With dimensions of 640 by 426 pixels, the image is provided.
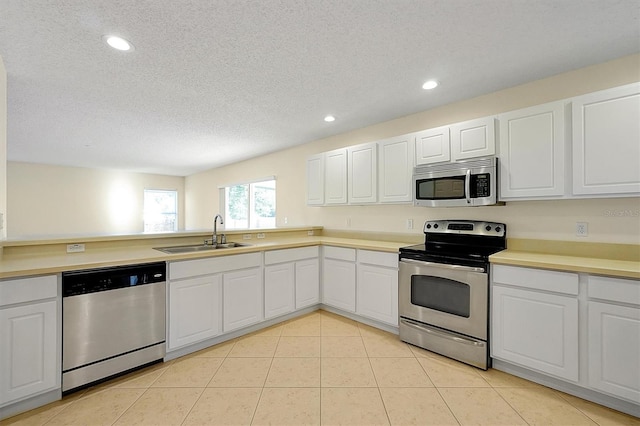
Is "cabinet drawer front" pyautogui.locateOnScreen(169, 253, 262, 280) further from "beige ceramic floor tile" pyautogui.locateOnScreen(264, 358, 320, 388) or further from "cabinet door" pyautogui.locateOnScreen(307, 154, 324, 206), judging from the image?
"cabinet door" pyautogui.locateOnScreen(307, 154, 324, 206)

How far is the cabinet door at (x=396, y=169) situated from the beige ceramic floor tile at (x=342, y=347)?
62.4 inches

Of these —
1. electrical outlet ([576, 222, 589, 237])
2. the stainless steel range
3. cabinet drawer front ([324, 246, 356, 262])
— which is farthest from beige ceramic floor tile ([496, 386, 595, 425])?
cabinet drawer front ([324, 246, 356, 262])

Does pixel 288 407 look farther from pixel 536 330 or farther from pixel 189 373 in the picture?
pixel 536 330

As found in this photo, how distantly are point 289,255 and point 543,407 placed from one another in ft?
8.19

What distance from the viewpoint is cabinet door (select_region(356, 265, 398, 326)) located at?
295cm

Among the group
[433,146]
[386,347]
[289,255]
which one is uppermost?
[433,146]

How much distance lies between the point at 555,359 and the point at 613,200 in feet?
4.33

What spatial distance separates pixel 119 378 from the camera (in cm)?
221

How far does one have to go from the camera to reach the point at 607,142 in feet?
6.53

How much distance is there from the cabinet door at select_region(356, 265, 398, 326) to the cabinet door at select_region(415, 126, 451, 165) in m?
1.23

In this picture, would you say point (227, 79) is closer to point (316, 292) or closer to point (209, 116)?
point (209, 116)

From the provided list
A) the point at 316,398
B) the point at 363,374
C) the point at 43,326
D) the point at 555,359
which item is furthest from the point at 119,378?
the point at 555,359

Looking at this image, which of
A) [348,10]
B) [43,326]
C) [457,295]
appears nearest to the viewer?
[348,10]

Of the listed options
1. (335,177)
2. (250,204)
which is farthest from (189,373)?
(250,204)
